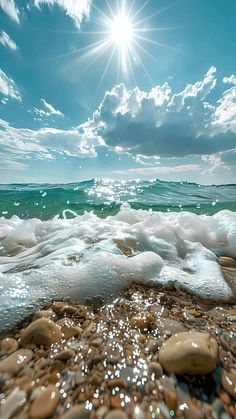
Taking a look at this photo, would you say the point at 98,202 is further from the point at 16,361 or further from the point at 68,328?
the point at 16,361

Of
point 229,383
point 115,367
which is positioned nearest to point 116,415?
point 115,367

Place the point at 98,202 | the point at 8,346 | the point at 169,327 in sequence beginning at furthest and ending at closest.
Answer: the point at 98,202 < the point at 169,327 < the point at 8,346

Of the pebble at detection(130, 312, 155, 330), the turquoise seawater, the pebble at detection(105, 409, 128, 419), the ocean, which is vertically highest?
the pebble at detection(105, 409, 128, 419)

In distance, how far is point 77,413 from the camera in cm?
99

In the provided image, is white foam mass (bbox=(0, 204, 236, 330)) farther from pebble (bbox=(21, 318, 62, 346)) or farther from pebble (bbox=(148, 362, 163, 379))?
pebble (bbox=(148, 362, 163, 379))

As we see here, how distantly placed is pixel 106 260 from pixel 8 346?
1.40m

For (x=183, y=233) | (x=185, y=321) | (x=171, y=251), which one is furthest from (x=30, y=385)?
(x=183, y=233)

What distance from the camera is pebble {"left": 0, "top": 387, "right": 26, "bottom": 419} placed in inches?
39.4

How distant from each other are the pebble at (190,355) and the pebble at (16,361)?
2.58ft

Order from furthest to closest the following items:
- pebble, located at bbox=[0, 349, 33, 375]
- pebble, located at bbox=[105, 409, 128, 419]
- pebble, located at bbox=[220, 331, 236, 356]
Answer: pebble, located at bbox=[220, 331, 236, 356] < pebble, located at bbox=[0, 349, 33, 375] < pebble, located at bbox=[105, 409, 128, 419]

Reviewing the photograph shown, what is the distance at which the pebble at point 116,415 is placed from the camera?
962 millimetres

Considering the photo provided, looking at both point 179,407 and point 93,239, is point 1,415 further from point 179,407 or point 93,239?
point 93,239

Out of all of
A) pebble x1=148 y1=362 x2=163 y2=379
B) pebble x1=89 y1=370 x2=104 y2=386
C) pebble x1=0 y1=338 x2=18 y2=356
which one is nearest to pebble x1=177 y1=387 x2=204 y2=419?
pebble x1=148 y1=362 x2=163 y2=379

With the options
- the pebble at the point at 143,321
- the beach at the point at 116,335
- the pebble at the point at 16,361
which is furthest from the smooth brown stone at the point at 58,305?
the pebble at the point at 143,321
